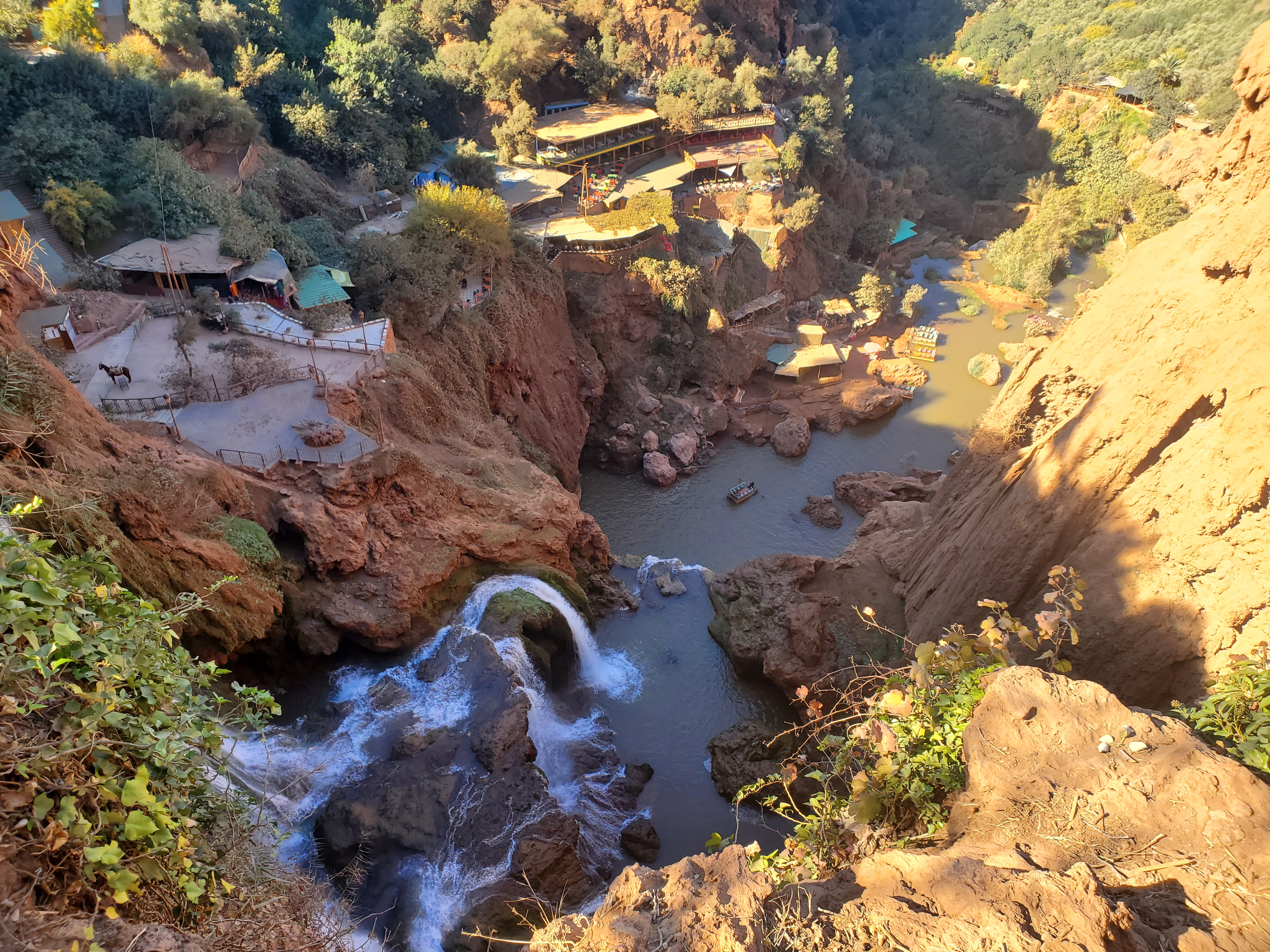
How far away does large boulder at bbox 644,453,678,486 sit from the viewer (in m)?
31.3

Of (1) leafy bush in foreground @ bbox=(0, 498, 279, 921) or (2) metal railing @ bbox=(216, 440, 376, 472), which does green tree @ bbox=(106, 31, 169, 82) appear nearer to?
(2) metal railing @ bbox=(216, 440, 376, 472)

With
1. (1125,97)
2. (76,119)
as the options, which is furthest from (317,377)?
(1125,97)

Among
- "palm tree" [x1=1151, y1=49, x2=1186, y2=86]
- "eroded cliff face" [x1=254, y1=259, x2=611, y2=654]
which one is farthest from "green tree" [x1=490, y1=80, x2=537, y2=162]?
"palm tree" [x1=1151, y1=49, x2=1186, y2=86]

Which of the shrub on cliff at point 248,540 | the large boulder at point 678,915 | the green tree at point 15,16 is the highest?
the green tree at point 15,16

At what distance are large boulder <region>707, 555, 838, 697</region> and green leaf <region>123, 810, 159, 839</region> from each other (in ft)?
54.2

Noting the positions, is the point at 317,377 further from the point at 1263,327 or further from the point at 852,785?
the point at 1263,327

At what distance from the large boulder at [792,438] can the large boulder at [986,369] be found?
1068cm

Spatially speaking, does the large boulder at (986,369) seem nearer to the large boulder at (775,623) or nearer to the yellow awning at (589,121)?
the large boulder at (775,623)

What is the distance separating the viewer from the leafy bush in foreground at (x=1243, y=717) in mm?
6203

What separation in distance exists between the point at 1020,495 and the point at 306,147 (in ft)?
113

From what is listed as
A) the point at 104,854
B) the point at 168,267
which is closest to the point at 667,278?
the point at 168,267

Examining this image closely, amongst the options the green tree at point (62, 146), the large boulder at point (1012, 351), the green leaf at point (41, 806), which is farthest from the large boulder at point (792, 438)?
the green leaf at point (41, 806)

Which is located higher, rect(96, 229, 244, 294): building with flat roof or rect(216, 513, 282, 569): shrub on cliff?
rect(96, 229, 244, 294): building with flat roof

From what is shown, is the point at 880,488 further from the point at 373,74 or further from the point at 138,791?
the point at 373,74
